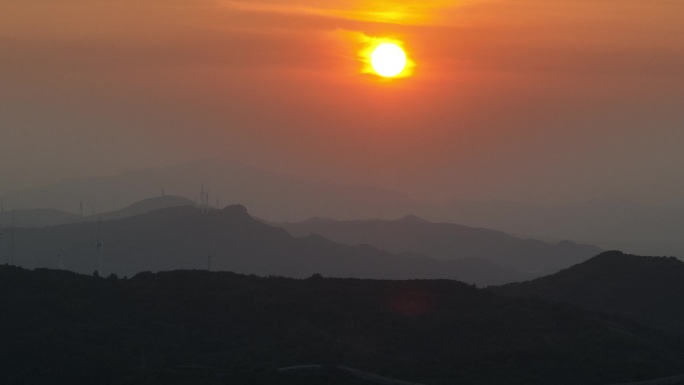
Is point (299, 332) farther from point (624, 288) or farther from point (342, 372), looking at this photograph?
point (624, 288)

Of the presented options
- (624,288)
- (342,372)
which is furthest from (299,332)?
(624,288)

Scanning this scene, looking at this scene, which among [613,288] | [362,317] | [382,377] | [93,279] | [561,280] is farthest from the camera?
[561,280]

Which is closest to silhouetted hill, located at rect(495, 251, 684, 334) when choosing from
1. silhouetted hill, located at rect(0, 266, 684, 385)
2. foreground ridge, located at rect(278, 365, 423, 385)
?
silhouetted hill, located at rect(0, 266, 684, 385)

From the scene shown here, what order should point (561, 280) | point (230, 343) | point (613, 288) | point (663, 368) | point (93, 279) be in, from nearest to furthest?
point (663, 368)
point (230, 343)
point (93, 279)
point (613, 288)
point (561, 280)

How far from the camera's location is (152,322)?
92.0 m

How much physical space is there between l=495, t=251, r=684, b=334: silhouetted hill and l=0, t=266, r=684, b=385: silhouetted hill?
1628 centimetres

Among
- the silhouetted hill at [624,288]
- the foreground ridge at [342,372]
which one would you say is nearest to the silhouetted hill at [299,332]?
the foreground ridge at [342,372]

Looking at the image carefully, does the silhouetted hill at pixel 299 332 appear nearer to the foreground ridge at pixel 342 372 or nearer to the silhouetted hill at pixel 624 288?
the foreground ridge at pixel 342 372

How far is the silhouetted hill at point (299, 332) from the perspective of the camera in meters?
76.6

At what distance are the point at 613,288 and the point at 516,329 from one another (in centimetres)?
3234

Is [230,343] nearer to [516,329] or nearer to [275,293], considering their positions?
[275,293]

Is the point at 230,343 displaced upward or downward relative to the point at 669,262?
downward

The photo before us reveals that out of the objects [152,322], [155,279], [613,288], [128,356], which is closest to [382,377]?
[128,356]

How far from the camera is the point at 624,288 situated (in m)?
120
